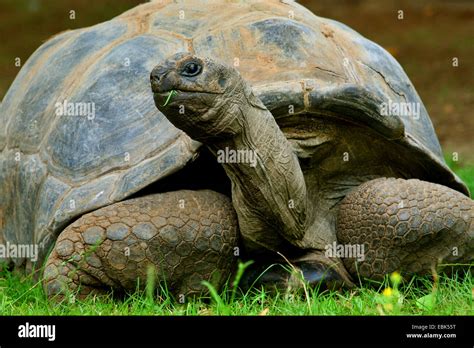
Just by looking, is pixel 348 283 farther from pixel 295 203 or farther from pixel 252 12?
pixel 252 12

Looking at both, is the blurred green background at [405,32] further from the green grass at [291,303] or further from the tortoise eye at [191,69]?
the tortoise eye at [191,69]

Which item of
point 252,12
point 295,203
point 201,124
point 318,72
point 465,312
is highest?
point 252,12

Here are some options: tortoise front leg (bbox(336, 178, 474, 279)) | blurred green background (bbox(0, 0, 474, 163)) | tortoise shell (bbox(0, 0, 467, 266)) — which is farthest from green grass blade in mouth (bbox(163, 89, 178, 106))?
blurred green background (bbox(0, 0, 474, 163))

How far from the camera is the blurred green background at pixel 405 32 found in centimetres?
1308

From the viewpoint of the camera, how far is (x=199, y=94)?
3.47 metres

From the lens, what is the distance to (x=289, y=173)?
3906 mm

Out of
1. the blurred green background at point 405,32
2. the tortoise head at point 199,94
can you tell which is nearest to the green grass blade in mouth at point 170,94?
the tortoise head at point 199,94

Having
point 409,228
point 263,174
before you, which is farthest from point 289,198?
point 409,228

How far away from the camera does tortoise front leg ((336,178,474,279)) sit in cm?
418

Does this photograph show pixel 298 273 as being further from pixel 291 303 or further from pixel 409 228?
pixel 409 228

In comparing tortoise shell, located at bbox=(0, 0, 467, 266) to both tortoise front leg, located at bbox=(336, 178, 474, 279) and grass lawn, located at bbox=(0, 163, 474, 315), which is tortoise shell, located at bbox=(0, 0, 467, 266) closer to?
tortoise front leg, located at bbox=(336, 178, 474, 279)

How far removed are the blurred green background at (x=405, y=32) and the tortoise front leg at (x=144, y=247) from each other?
7728mm
